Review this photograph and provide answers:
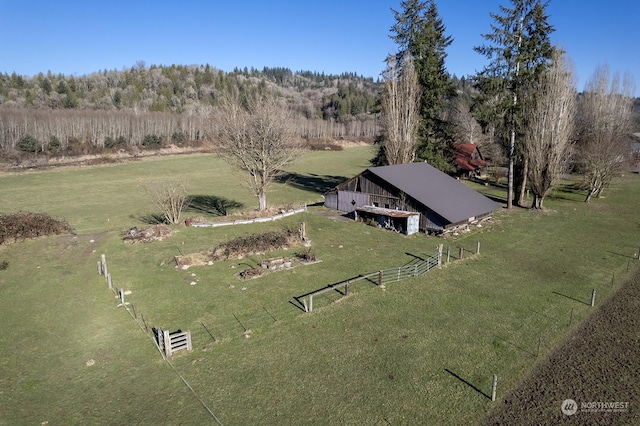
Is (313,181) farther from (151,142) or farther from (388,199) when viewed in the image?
(151,142)

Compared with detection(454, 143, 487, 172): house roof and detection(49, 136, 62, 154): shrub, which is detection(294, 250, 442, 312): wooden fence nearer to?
detection(454, 143, 487, 172): house roof

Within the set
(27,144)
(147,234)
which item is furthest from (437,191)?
(27,144)

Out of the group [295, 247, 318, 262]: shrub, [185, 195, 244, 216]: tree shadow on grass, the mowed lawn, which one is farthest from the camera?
[185, 195, 244, 216]: tree shadow on grass

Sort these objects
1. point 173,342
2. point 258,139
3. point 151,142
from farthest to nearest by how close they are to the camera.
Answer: point 151,142, point 258,139, point 173,342

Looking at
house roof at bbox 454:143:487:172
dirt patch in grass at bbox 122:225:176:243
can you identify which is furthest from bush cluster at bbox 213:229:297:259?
house roof at bbox 454:143:487:172

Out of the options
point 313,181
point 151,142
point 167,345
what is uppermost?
point 151,142

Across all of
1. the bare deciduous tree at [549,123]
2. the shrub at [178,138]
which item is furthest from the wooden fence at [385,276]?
the shrub at [178,138]
